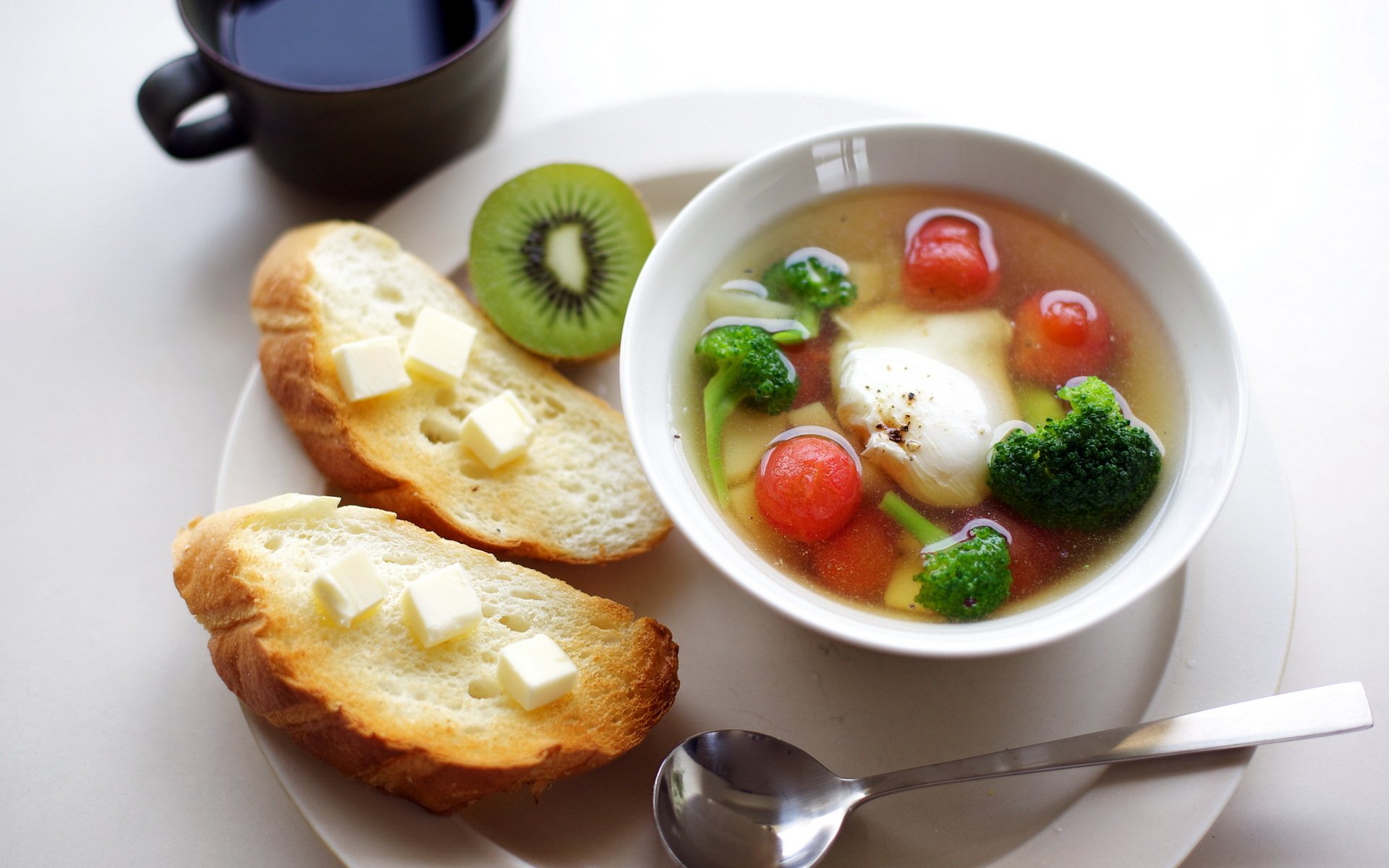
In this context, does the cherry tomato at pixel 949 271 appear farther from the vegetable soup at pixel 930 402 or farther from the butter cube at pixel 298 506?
the butter cube at pixel 298 506

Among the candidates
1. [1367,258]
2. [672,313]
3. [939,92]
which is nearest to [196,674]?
[672,313]

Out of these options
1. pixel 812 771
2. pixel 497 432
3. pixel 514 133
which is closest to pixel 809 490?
pixel 812 771

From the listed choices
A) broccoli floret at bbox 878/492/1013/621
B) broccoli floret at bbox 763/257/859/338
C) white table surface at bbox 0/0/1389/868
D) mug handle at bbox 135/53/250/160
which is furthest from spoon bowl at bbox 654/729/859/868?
mug handle at bbox 135/53/250/160

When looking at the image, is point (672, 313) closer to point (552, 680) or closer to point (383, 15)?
Result: point (552, 680)

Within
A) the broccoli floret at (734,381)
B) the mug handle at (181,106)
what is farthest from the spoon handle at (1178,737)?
the mug handle at (181,106)

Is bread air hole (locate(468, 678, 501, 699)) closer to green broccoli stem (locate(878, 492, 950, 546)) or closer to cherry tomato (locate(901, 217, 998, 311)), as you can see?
green broccoli stem (locate(878, 492, 950, 546))

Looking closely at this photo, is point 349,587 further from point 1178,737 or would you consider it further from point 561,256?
point 1178,737

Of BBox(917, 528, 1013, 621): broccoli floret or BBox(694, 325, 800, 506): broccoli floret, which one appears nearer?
BBox(917, 528, 1013, 621): broccoli floret
